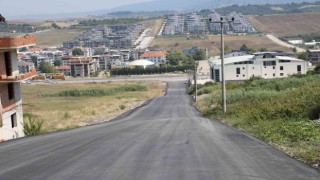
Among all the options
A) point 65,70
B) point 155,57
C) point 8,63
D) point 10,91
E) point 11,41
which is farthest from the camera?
point 155,57

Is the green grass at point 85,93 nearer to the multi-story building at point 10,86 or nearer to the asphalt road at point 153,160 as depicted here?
the multi-story building at point 10,86

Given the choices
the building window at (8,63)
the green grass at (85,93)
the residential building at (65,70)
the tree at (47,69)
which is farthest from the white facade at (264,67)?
the tree at (47,69)

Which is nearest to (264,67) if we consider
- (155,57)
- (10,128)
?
(10,128)

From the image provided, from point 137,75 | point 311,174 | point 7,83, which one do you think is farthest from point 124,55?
point 311,174

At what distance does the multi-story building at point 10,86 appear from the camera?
104ft

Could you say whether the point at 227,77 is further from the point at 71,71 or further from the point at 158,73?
the point at 71,71

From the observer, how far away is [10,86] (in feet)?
114

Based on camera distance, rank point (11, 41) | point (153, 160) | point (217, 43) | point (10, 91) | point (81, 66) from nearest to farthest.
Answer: point (153, 160) → point (11, 41) → point (10, 91) → point (81, 66) → point (217, 43)

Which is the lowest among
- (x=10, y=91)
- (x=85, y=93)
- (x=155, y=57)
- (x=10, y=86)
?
(x=85, y=93)

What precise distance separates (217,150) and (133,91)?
239 ft

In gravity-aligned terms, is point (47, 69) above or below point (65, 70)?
above

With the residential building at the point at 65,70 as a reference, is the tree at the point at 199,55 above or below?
above

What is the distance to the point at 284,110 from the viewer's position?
21.2 meters

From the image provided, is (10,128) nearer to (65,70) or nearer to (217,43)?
(65,70)
